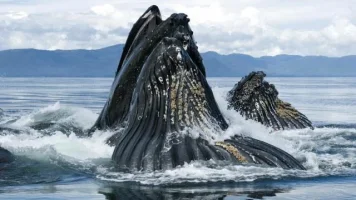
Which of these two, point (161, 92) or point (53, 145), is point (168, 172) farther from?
point (53, 145)

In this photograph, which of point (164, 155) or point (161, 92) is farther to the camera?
point (161, 92)

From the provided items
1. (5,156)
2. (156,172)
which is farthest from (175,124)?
(5,156)

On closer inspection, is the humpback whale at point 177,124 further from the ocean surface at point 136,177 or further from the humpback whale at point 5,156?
the humpback whale at point 5,156

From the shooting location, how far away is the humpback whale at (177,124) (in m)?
7.21

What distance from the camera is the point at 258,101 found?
13.8 metres

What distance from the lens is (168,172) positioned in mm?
6988

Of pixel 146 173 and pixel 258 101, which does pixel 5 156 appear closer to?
pixel 146 173

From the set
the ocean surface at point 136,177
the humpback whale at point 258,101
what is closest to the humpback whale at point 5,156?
the ocean surface at point 136,177

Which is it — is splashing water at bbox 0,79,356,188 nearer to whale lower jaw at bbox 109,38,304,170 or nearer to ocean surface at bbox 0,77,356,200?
ocean surface at bbox 0,77,356,200

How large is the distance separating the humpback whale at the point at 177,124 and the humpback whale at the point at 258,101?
17.4 ft

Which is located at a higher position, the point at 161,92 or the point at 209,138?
the point at 161,92

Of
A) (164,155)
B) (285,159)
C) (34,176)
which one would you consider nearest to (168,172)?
(164,155)

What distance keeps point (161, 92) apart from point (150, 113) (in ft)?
0.85

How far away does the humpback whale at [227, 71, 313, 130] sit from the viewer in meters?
13.7
